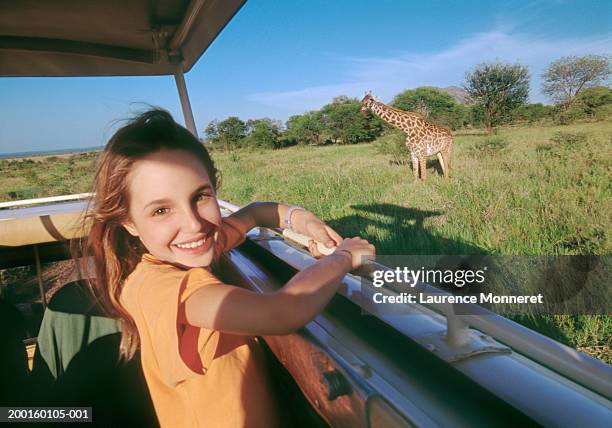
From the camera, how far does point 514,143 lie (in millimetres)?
3537

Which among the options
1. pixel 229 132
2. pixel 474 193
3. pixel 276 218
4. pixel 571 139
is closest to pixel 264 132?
pixel 229 132

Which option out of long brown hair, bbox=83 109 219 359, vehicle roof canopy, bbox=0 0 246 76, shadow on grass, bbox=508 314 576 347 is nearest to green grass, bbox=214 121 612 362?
shadow on grass, bbox=508 314 576 347

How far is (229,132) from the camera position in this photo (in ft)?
13.9

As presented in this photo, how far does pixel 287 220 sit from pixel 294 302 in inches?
19.6

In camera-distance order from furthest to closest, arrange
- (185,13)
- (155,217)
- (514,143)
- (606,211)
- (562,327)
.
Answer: (514,143) < (606,211) < (185,13) < (562,327) < (155,217)

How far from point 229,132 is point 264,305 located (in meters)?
3.91

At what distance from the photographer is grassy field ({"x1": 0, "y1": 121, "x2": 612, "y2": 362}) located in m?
1.40

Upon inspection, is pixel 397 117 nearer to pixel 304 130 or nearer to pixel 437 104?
pixel 437 104

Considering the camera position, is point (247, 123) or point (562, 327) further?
point (247, 123)

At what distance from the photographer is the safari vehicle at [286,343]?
438 mm

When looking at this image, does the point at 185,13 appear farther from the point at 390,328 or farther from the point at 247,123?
the point at 247,123

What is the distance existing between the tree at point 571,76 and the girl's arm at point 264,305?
2.49m

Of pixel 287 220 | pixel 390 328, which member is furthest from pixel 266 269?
pixel 390 328

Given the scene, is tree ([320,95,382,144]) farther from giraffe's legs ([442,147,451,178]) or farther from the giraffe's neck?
the giraffe's neck
